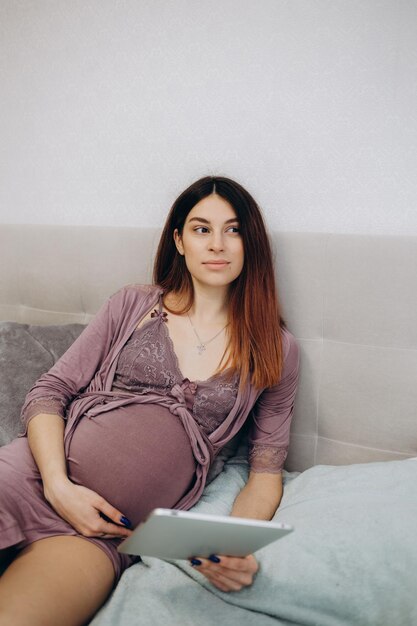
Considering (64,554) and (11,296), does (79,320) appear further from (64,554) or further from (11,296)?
(64,554)

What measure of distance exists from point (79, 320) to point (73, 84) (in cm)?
78

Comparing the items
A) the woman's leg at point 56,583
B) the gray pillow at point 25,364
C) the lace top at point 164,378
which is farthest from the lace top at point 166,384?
the woman's leg at point 56,583

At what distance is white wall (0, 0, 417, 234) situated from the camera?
134cm

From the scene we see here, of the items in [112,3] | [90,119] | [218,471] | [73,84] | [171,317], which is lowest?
[218,471]

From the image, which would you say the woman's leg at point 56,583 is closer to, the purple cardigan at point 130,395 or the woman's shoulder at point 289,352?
the purple cardigan at point 130,395

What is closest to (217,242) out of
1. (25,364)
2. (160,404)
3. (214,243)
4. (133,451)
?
(214,243)

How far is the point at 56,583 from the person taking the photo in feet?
2.95

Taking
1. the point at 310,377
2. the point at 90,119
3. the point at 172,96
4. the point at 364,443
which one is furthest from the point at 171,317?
the point at 90,119

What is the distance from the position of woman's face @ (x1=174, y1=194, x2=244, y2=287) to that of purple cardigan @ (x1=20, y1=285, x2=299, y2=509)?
174mm

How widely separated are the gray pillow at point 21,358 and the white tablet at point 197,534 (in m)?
0.65

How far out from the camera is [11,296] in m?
1.85

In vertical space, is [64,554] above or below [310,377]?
below

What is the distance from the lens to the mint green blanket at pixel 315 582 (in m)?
0.88

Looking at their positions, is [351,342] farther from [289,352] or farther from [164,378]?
[164,378]
